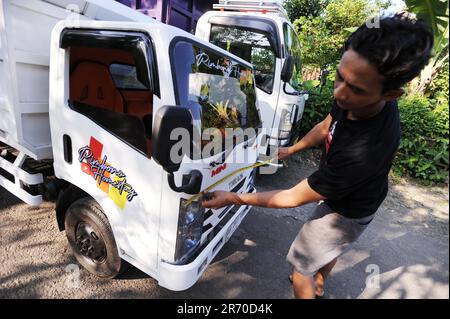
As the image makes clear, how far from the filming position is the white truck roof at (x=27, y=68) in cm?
217

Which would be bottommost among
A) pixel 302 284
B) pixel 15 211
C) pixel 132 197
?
pixel 15 211

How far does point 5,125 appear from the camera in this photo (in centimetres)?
241

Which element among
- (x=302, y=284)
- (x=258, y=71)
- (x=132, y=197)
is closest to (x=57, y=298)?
(x=132, y=197)

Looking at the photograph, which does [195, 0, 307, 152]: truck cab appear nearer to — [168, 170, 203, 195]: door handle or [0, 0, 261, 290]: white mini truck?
[0, 0, 261, 290]: white mini truck

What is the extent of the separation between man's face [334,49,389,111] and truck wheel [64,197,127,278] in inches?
68.8

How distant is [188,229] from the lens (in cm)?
188

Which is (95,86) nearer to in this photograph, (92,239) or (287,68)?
(92,239)

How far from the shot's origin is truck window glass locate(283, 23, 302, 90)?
173 inches

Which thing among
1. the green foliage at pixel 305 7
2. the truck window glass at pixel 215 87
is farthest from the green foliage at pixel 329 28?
the truck window glass at pixel 215 87

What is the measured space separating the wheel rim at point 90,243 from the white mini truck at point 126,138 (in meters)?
0.01

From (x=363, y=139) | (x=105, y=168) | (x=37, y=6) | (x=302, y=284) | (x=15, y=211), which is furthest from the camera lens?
(x=15, y=211)

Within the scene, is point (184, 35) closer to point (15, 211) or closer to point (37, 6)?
point (37, 6)

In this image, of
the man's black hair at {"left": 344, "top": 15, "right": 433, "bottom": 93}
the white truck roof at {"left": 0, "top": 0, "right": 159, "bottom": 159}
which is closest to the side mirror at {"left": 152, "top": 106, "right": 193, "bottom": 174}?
the man's black hair at {"left": 344, "top": 15, "right": 433, "bottom": 93}
